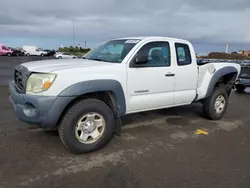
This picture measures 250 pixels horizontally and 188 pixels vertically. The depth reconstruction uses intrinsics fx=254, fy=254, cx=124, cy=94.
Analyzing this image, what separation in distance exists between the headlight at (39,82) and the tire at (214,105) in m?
3.94

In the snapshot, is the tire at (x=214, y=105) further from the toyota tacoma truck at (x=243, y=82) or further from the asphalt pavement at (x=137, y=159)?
the toyota tacoma truck at (x=243, y=82)

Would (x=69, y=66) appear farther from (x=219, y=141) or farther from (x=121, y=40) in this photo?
(x=219, y=141)

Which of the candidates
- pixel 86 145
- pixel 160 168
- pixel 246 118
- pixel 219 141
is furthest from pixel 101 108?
pixel 246 118

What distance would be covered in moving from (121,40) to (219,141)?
2.77 metres

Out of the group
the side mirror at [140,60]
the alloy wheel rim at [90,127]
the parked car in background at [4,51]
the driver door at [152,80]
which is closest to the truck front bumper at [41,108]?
the alloy wheel rim at [90,127]

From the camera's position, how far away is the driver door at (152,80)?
450cm

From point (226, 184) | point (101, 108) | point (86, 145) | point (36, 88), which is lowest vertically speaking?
point (226, 184)

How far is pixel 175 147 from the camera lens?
4492mm

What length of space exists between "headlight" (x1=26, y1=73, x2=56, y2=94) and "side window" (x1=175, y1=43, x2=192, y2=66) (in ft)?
8.92

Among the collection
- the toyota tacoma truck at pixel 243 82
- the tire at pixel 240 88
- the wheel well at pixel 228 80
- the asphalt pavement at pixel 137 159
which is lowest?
the asphalt pavement at pixel 137 159

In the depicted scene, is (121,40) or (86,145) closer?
(86,145)

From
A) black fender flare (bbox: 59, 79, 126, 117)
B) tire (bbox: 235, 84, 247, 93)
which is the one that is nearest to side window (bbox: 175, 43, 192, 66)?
black fender flare (bbox: 59, 79, 126, 117)

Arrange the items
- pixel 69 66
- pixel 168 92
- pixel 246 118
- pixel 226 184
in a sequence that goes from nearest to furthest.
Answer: pixel 226 184, pixel 69 66, pixel 168 92, pixel 246 118

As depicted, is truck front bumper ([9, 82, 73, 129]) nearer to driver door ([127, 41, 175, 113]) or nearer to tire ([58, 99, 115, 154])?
tire ([58, 99, 115, 154])
